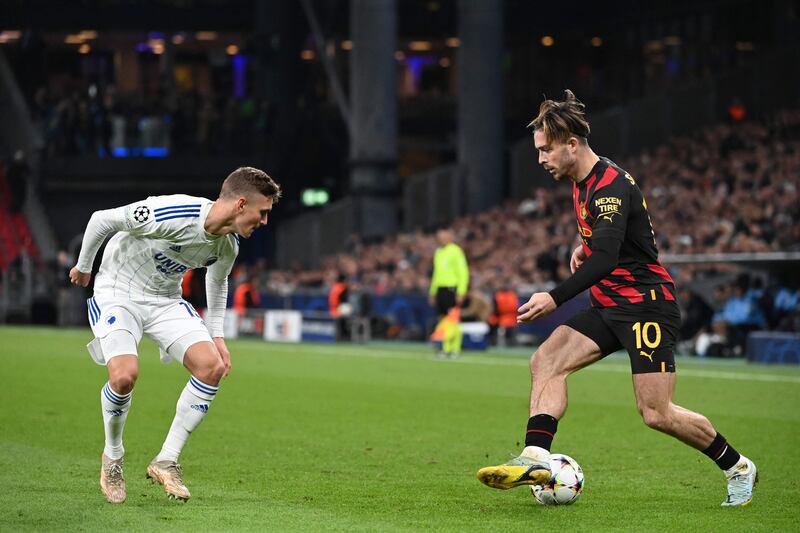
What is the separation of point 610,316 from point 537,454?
3.16ft

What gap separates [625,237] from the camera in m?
8.64

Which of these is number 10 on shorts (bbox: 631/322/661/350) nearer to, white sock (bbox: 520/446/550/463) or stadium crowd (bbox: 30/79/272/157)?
white sock (bbox: 520/446/550/463)

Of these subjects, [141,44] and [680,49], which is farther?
[141,44]

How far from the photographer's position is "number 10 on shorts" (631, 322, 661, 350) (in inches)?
335

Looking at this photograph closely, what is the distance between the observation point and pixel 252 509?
8539mm

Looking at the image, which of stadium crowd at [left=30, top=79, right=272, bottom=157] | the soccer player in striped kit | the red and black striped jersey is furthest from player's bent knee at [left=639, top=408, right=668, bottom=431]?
stadium crowd at [left=30, top=79, right=272, bottom=157]

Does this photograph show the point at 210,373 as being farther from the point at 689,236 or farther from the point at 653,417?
the point at 689,236

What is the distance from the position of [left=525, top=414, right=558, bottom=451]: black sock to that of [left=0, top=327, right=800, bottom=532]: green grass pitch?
1.37 ft

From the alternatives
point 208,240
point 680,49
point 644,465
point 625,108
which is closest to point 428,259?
point 625,108

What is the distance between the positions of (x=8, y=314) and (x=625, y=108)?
18407 millimetres

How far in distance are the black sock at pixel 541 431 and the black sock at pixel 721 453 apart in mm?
984

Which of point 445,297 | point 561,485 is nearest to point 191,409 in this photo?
point 561,485

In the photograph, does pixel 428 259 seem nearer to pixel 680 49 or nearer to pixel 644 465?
pixel 680 49

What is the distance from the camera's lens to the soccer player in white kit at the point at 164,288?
341 inches
